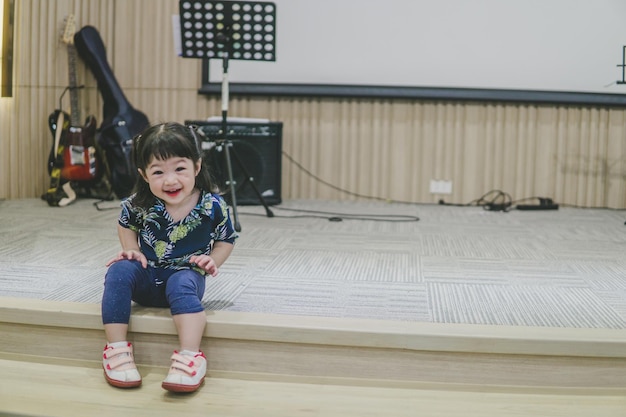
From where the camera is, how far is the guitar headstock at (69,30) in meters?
4.23

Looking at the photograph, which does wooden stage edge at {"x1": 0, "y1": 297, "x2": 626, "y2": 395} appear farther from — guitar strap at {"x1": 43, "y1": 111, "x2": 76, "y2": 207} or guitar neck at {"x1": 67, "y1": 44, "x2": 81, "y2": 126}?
guitar neck at {"x1": 67, "y1": 44, "x2": 81, "y2": 126}

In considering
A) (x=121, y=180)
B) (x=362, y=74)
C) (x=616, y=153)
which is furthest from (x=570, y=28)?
(x=121, y=180)

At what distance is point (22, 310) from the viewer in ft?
5.63

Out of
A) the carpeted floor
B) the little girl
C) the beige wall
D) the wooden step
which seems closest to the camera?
the wooden step

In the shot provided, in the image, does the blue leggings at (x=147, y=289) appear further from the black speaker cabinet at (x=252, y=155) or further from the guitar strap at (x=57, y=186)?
the guitar strap at (x=57, y=186)

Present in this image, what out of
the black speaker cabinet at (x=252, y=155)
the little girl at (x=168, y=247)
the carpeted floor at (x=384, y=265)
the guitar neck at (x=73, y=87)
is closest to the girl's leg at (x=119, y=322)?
the little girl at (x=168, y=247)

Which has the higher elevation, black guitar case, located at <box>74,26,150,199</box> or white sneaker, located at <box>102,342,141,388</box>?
black guitar case, located at <box>74,26,150,199</box>

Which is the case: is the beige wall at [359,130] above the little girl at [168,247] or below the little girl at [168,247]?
above

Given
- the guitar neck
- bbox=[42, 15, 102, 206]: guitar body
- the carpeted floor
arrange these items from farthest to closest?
the guitar neck
bbox=[42, 15, 102, 206]: guitar body
the carpeted floor

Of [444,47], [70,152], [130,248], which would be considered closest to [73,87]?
[70,152]

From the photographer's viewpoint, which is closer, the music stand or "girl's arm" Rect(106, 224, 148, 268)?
"girl's arm" Rect(106, 224, 148, 268)

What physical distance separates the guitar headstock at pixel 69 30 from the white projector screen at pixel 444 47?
106 centimetres

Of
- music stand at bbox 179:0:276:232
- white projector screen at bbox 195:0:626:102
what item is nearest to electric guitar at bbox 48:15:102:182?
white projector screen at bbox 195:0:626:102

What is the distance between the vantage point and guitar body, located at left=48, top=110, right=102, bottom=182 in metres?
4.08
